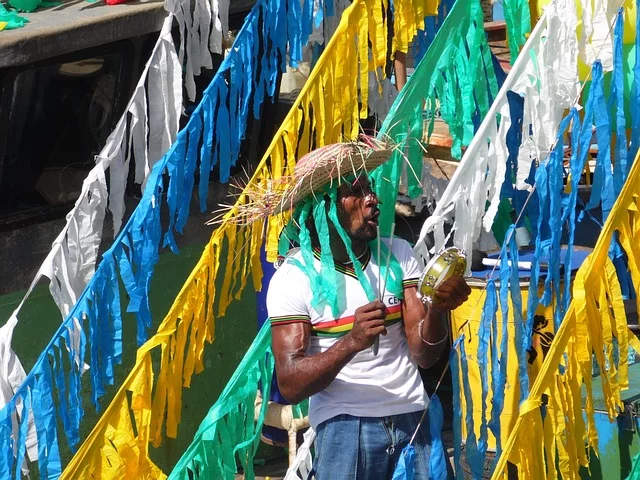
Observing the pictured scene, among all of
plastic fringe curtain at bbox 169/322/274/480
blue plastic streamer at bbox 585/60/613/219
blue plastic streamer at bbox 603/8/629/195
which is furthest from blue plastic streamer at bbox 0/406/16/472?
blue plastic streamer at bbox 603/8/629/195

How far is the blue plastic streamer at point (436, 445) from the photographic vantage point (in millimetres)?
3930

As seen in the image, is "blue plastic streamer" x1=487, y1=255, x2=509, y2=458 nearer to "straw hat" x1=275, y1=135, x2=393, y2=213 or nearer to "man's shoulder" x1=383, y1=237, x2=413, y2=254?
"man's shoulder" x1=383, y1=237, x2=413, y2=254

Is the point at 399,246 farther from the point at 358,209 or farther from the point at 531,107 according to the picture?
the point at 531,107

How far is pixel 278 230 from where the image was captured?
4.75 m

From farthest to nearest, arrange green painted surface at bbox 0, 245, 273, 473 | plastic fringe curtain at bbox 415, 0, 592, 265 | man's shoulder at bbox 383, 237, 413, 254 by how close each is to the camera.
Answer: green painted surface at bbox 0, 245, 273, 473
man's shoulder at bbox 383, 237, 413, 254
plastic fringe curtain at bbox 415, 0, 592, 265

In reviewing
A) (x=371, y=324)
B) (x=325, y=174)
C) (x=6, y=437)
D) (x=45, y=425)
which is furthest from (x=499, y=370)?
(x=6, y=437)

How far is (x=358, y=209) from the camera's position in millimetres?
4043

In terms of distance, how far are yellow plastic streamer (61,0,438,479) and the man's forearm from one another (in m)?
0.75

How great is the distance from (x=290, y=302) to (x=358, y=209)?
0.39 m

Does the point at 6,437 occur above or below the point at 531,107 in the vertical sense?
below

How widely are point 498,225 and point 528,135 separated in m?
1.05

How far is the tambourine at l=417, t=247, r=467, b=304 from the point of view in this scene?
12.0ft

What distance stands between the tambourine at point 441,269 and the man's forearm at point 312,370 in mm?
293

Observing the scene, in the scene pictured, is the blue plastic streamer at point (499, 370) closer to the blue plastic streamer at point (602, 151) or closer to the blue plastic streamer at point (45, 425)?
the blue plastic streamer at point (602, 151)
